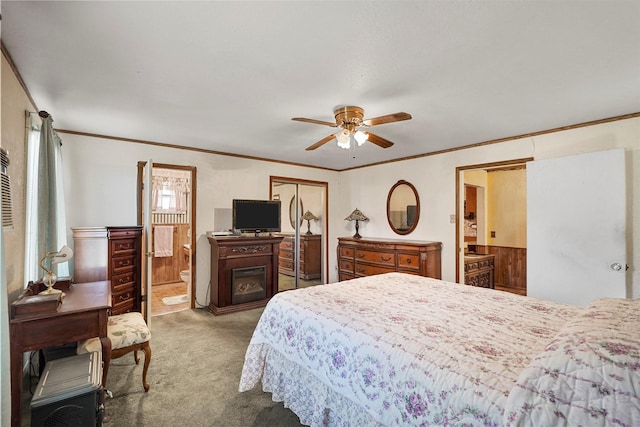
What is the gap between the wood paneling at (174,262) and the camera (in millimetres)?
5566

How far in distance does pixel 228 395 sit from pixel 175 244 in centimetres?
426

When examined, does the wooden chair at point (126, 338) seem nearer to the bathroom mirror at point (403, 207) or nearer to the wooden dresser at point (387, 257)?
the wooden dresser at point (387, 257)

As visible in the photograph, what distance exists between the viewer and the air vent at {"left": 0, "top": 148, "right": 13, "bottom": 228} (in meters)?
1.60

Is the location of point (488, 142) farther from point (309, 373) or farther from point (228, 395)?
point (228, 395)

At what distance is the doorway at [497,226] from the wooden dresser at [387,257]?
834 millimetres

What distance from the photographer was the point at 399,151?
4.32m

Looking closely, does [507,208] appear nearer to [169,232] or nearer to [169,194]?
[169,232]

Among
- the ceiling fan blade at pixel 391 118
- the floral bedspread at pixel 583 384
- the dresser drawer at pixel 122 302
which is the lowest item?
the dresser drawer at pixel 122 302

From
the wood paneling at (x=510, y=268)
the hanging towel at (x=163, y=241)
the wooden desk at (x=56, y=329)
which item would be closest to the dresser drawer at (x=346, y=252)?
the wood paneling at (x=510, y=268)

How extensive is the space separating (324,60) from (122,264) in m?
2.96

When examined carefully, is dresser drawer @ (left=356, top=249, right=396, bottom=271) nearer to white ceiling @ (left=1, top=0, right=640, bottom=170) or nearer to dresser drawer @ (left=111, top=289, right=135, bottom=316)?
white ceiling @ (left=1, top=0, right=640, bottom=170)

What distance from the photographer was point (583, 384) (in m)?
0.87

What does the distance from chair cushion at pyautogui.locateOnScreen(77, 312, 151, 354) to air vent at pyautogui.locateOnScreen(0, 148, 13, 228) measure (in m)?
0.89

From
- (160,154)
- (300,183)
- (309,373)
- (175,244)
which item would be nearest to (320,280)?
(300,183)
